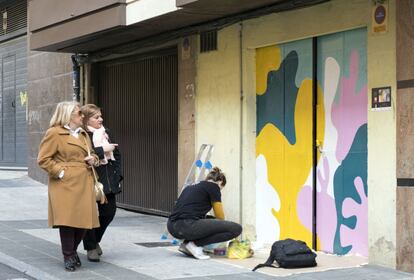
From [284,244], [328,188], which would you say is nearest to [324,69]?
[328,188]

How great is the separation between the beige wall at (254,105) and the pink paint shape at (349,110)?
14.4 inches

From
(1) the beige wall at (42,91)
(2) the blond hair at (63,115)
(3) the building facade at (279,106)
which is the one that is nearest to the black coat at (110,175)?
(2) the blond hair at (63,115)

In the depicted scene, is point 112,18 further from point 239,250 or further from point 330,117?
point 239,250

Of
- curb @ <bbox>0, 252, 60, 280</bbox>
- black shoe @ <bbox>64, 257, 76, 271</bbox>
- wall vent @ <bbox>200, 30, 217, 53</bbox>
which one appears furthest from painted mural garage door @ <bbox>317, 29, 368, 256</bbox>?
curb @ <bbox>0, 252, 60, 280</bbox>

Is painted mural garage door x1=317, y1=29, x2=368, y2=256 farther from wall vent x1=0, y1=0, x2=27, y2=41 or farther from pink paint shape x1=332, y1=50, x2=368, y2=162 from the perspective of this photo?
wall vent x1=0, y1=0, x2=27, y2=41

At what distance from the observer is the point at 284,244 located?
845 cm

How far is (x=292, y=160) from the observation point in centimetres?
988

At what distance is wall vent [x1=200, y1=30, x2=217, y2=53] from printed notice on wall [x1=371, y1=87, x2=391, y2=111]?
352 centimetres

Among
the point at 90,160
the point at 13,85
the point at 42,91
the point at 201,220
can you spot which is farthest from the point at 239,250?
the point at 13,85

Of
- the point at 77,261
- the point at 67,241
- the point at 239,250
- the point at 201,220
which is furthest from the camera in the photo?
the point at 239,250

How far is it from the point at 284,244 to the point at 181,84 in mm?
4433

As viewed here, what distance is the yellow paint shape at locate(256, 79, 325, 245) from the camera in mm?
9609

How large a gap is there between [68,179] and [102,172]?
0.73 metres

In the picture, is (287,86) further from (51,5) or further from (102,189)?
(51,5)
